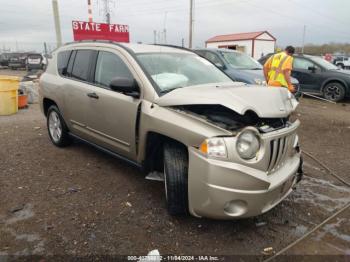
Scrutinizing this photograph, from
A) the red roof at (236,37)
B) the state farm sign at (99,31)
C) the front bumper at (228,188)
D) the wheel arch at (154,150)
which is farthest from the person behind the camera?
the red roof at (236,37)

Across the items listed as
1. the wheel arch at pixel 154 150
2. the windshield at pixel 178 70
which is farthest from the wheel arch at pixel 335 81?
the wheel arch at pixel 154 150

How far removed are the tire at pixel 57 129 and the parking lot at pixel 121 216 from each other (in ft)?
0.81

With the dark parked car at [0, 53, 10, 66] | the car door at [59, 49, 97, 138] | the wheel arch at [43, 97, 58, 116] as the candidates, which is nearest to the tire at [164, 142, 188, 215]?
the car door at [59, 49, 97, 138]

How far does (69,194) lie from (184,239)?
5.30 feet

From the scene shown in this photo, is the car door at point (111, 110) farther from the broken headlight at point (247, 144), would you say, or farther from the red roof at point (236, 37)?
the red roof at point (236, 37)

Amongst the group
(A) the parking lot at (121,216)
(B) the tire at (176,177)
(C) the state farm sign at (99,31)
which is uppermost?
(C) the state farm sign at (99,31)

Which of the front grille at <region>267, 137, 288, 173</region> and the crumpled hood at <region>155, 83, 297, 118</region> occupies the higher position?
the crumpled hood at <region>155, 83, 297, 118</region>

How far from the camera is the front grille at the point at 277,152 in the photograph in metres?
2.89

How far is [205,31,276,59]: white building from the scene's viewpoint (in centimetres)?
3025

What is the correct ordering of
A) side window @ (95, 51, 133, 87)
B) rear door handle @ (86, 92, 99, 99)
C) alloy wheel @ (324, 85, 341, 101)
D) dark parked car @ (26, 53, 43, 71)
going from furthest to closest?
dark parked car @ (26, 53, 43, 71) → alloy wheel @ (324, 85, 341, 101) → rear door handle @ (86, 92, 99, 99) → side window @ (95, 51, 133, 87)

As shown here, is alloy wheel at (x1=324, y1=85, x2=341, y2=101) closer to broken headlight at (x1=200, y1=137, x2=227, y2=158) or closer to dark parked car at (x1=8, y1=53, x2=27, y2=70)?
broken headlight at (x1=200, y1=137, x2=227, y2=158)

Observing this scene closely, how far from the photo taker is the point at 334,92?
445 inches

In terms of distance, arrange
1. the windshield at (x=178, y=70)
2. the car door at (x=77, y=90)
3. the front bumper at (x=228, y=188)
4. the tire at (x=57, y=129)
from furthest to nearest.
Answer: the tire at (x=57, y=129), the car door at (x=77, y=90), the windshield at (x=178, y=70), the front bumper at (x=228, y=188)

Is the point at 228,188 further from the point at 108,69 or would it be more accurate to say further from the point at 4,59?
the point at 4,59
